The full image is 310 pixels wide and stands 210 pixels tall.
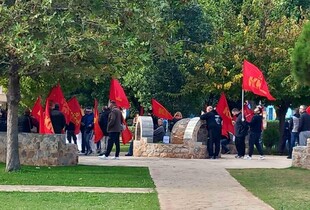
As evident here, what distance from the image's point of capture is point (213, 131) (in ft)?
82.9

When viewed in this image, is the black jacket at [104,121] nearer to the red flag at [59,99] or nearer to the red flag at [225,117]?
the red flag at [59,99]

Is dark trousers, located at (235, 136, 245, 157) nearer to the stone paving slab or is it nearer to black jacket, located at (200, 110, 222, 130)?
black jacket, located at (200, 110, 222, 130)

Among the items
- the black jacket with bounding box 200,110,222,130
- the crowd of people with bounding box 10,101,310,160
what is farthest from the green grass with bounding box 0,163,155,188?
the black jacket with bounding box 200,110,222,130

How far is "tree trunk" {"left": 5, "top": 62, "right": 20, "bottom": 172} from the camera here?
60.1 ft

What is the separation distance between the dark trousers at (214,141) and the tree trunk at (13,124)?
329 inches

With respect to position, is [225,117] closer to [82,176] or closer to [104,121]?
[104,121]

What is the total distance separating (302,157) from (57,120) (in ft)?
23.6

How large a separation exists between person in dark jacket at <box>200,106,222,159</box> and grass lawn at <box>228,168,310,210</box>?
4.77 m

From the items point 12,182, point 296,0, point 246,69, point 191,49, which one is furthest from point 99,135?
point 296,0

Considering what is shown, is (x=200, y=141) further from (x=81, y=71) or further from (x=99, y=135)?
(x=81, y=71)

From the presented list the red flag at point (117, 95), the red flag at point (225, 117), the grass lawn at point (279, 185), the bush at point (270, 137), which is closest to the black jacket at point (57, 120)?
the red flag at point (117, 95)

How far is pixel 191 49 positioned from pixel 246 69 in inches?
263

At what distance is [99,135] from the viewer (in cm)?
2580

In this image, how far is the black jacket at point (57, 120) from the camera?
23.2 metres
